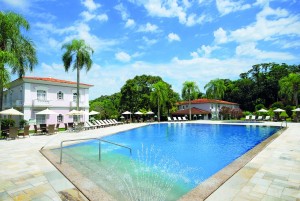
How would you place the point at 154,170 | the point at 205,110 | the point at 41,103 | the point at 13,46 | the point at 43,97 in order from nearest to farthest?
the point at 154,170
the point at 13,46
the point at 41,103
the point at 43,97
the point at 205,110

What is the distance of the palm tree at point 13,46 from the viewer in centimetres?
1552

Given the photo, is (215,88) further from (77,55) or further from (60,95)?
(60,95)

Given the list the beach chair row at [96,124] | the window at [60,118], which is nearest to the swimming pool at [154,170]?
the beach chair row at [96,124]

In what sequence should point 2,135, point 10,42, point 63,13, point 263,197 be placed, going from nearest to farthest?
point 263,197 < point 63,13 < point 2,135 < point 10,42

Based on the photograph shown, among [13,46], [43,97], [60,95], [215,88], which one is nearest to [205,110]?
[215,88]

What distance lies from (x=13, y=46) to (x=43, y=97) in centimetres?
1118

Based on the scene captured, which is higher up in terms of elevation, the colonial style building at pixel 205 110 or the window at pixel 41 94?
the window at pixel 41 94

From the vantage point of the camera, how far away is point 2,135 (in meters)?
16.4

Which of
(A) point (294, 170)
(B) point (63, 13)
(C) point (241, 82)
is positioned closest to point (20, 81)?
(B) point (63, 13)

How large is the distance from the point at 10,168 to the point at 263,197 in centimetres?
773

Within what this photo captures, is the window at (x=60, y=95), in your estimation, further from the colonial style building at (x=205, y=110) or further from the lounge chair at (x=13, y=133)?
the colonial style building at (x=205, y=110)

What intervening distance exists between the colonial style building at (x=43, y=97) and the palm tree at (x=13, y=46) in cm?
701

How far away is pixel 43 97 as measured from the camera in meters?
28.1

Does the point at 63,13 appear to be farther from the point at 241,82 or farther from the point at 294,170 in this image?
the point at 241,82
